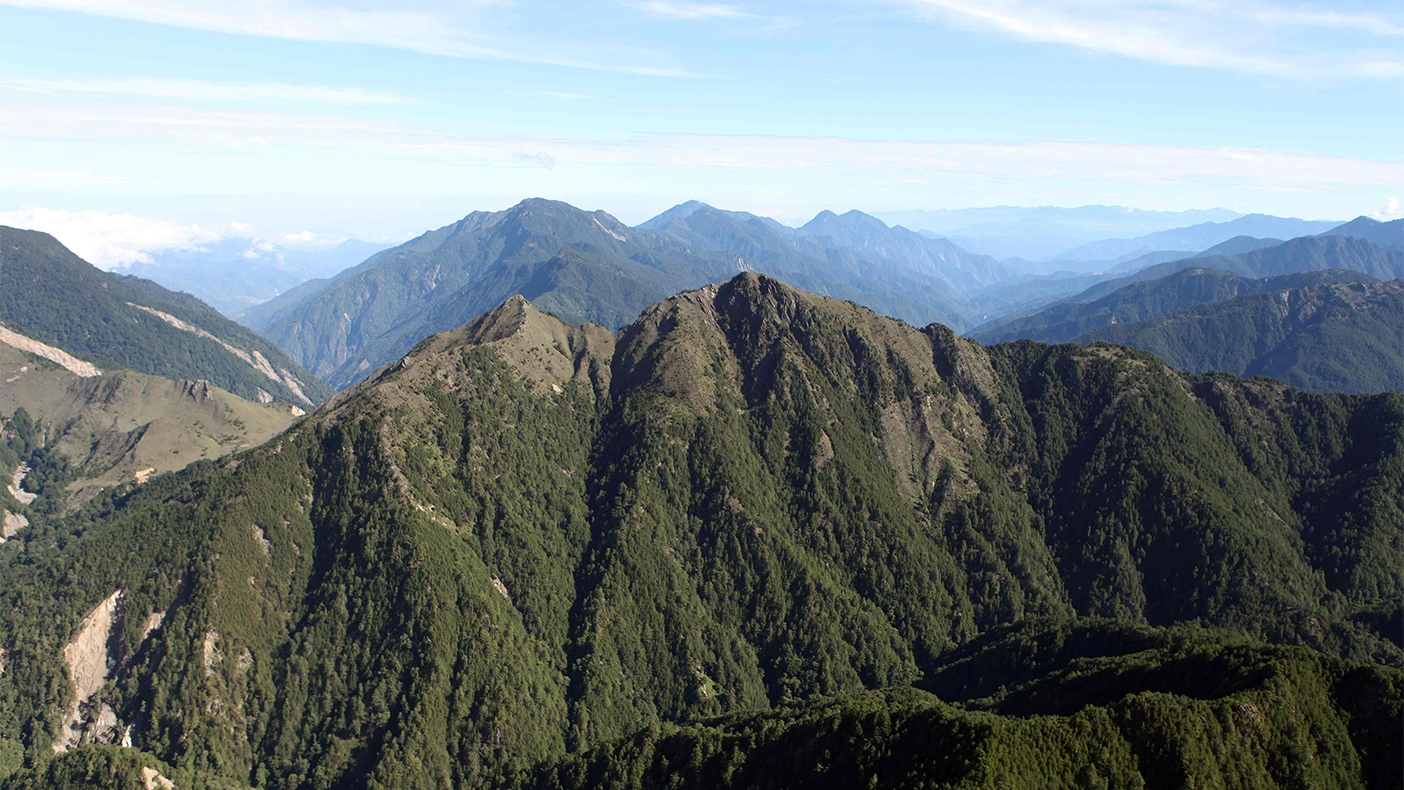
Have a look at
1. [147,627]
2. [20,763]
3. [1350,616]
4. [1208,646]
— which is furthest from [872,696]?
[20,763]

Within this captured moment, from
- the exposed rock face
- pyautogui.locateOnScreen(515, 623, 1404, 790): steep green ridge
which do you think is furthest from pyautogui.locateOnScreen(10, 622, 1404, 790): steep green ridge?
the exposed rock face

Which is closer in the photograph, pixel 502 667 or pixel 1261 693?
pixel 1261 693

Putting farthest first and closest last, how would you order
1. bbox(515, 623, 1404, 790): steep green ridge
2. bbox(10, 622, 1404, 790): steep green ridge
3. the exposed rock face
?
the exposed rock face, bbox(10, 622, 1404, 790): steep green ridge, bbox(515, 623, 1404, 790): steep green ridge

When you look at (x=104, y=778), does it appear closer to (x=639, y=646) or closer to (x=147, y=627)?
(x=147, y=627)

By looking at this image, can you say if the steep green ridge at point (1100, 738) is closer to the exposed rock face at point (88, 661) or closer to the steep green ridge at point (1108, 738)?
the steep green ridge at point (1108, 738)

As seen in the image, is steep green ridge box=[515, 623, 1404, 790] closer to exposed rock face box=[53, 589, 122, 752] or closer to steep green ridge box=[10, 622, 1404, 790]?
steep green ridge box=[10, 622, 1404, 790]

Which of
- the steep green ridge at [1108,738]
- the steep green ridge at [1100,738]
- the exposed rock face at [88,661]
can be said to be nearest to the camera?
the steep green ridge at [1108,738]

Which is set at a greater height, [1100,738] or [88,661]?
[1100,738]

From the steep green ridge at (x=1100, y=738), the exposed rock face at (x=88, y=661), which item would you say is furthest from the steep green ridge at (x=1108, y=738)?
the exposed rock face at (x=88, y=661)

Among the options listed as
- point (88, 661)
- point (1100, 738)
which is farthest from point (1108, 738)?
point (88, 661)

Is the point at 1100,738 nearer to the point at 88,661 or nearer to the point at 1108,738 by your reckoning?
the point at 1108,738

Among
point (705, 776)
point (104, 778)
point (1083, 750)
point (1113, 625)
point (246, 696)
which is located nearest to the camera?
point (1083, 750)
